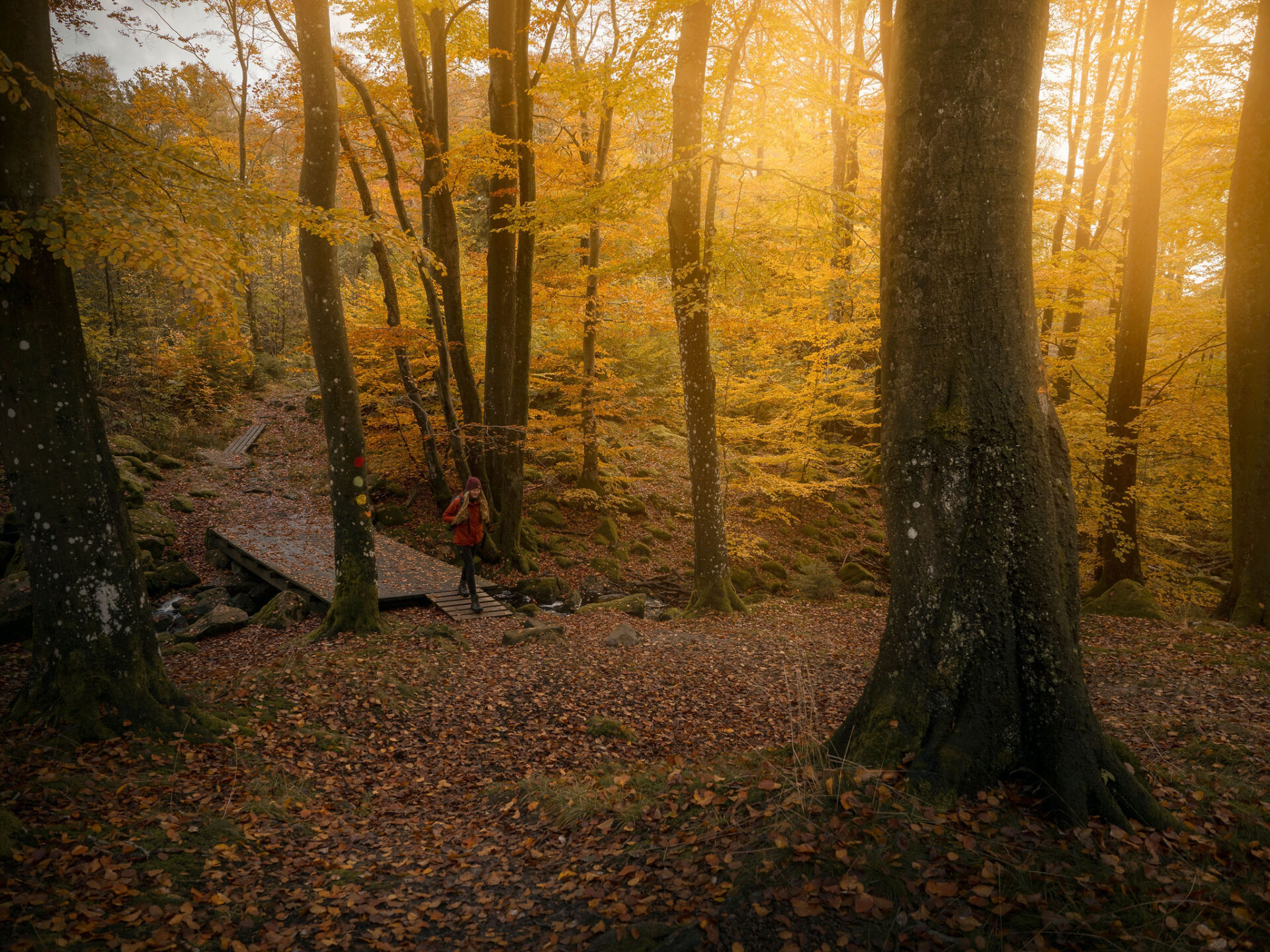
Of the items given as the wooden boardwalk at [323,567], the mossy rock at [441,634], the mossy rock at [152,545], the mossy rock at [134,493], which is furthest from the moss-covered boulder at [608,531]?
the mossy rock at [134,493]

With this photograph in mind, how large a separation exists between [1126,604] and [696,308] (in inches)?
290

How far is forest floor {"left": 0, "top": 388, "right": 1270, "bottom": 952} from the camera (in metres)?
2.55

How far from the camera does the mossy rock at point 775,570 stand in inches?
531

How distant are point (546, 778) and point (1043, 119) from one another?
18.4 metres

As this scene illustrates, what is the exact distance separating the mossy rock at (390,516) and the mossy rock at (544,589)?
4.22 meters

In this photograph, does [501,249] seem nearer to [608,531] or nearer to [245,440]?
[608,531]

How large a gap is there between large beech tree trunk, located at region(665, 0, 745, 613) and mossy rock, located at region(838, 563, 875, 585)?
433 centimetres

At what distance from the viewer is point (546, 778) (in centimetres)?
464

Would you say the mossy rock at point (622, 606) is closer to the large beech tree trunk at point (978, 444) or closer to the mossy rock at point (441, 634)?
the mossy rock at point (441, 634)

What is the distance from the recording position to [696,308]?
8828 millimetres

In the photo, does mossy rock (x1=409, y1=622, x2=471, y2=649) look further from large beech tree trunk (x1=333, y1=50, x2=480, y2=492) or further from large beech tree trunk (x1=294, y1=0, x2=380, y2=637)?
large beech tree trunk (x1=333, y1=50, x2=480, y2=492)

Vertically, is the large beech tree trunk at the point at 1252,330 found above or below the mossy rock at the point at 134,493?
above

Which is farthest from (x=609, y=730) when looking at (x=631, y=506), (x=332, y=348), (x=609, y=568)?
(x=631, y=506)

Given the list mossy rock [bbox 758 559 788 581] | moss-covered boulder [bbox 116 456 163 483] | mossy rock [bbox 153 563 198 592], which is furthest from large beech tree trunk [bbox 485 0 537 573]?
moss-covered boulder [bbox 116 456 163 483]
